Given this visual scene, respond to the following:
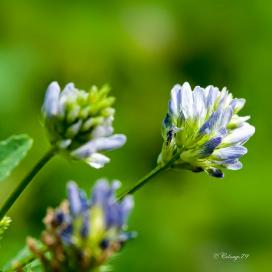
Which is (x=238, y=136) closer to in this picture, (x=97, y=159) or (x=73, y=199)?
(x=97, y=159)

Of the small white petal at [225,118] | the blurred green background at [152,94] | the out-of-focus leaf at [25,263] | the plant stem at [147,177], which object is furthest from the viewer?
the blurred green background at [152,94]

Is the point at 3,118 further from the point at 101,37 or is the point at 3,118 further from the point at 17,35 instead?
the point at 101,37

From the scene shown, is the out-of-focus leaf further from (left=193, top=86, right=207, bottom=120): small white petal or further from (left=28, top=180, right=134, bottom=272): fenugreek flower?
(left=193, top=86, right=207, bottom=120): small white petal

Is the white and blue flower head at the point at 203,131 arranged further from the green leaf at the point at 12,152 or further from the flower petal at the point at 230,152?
the green leaf at the point at 12,152

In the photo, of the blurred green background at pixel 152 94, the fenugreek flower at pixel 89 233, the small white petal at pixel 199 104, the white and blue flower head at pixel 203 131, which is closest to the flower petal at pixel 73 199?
the fenugreek flower at pixel 89 233

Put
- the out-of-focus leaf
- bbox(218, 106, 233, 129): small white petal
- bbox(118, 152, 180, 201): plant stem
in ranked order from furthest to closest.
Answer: bbox(218, 106, 233, 129): small white petal, bbox(118, 152, 180, 201): plant stem, the out-of-focus leaf

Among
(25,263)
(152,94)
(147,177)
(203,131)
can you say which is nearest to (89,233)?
(25,263)

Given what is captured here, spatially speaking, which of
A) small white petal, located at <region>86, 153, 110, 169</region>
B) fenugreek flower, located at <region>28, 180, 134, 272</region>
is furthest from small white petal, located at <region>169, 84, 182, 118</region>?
fenugreek flower, located at <region>28, 180, 134, 272</region>
